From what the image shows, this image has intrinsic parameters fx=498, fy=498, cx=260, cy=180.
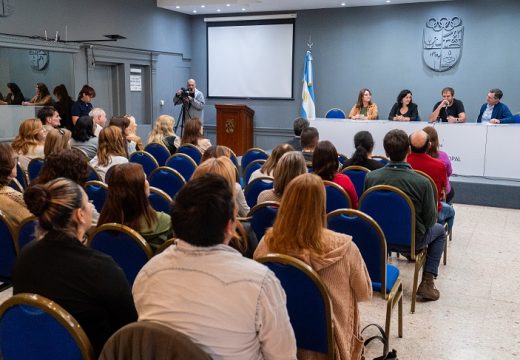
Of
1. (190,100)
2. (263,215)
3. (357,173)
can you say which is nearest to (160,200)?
(263,215)

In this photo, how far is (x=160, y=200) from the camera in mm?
3141

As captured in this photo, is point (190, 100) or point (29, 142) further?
point (190, 100)

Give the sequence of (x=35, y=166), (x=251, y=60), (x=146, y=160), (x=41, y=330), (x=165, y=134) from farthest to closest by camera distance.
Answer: (x=251, y=60) < (x=165, y=134) < (x=146, y=160) < (x=35, y=166) < (x=41, y=330)

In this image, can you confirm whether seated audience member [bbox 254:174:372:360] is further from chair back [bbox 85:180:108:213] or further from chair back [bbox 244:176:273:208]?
chair back [bbox 85:180:108:213]

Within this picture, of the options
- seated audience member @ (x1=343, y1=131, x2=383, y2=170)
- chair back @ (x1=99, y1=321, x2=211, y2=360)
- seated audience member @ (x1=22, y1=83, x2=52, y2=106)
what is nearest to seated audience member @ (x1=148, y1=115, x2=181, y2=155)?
seated audience member @ (x1=343, y1=131, x2=383, y2=170)

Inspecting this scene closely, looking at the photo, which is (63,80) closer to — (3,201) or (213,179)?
(3,201)

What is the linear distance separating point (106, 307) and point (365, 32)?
9035 millimetres

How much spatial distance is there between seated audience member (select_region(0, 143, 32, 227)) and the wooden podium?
726cm

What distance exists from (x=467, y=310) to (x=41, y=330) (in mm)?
2856

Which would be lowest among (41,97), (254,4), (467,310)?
(467,310)

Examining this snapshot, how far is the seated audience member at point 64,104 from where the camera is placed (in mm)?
7841

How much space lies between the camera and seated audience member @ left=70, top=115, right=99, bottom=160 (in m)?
5.23

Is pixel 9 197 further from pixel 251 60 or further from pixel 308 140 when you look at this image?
pixel 251 60

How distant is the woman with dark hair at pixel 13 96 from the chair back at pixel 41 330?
6.83 m
